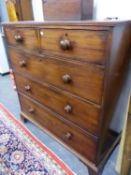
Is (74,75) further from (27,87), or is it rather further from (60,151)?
(60,151)

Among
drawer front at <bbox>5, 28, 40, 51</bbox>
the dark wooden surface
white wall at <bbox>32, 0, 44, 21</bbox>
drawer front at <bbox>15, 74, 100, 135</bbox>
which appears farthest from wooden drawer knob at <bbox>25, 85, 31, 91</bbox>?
white wall at <bbox>32, 0, 44, 21</bbox>

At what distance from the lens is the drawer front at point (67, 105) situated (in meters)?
0.91

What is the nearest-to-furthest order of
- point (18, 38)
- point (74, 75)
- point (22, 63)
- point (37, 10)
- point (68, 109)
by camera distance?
point (74, 75) < point (68, 109) < point (18, 38) < point (22, 63) < point (37, 10)

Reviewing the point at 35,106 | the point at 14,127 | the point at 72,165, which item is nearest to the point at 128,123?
the point at 72,165

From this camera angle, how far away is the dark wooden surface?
38.2 inches

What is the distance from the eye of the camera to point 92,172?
3.59 ft

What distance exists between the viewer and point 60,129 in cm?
123

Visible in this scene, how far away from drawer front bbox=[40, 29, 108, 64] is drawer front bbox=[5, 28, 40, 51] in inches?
3.8

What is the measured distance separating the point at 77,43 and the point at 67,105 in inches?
17.1

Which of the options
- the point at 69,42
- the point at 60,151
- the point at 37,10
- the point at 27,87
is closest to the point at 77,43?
the point at 69,42

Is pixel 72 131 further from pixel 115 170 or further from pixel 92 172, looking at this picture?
pixel 115 170

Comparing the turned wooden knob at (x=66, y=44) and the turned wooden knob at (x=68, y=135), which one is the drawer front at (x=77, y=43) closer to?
the turned wooden knob at (x=66, y=44)

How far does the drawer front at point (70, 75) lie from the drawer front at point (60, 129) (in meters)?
0.31

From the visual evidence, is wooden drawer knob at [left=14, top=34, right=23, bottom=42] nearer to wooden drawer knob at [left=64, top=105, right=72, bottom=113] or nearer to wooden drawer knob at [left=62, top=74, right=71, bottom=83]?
wooden drawer knob at [left=62, top=74, right=71, bottom=83]
